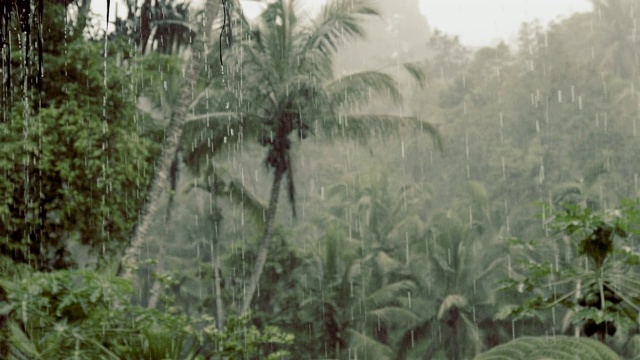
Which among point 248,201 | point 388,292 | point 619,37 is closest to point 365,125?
point 248,201

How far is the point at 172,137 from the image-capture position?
10.4m

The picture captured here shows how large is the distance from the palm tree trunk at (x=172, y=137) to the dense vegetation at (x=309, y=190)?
0.04 meters

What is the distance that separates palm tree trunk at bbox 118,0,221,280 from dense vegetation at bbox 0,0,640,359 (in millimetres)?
42

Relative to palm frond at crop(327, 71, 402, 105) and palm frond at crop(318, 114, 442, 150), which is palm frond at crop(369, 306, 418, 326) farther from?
palm frond at crop(327, 71, 402, 105)

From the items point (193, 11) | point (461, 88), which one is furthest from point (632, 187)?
point (193, 11)

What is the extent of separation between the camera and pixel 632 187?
22.4 meters

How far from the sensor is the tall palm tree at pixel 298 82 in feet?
42.2

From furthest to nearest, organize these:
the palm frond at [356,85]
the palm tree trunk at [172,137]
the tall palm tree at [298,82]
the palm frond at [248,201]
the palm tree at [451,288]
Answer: the palm tree at [451,288] → the palm frond at [248,201] → the palm frond at [356,85] → the tall palm tree at [298,82] → the palm tree trunk at [172,137]

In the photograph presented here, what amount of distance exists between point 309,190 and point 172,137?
1818 centimetres

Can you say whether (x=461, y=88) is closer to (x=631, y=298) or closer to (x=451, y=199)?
(x=451, y=199)

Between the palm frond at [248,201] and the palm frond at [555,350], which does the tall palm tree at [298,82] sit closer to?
the palm frond at [248,201]

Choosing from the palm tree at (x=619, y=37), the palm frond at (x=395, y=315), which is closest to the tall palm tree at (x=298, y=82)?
the palm frond at (x=395, y=315)

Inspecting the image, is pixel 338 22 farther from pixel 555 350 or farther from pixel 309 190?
pixel 309 190

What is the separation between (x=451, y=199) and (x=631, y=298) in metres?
23.2
